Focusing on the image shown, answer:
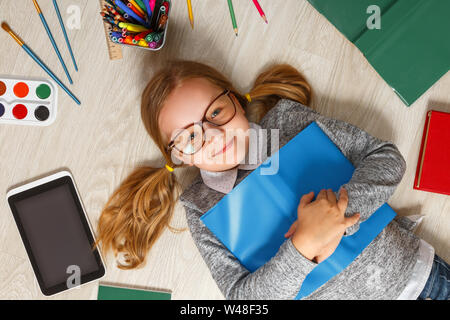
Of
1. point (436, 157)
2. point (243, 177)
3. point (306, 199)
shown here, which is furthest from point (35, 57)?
point (436, 157)

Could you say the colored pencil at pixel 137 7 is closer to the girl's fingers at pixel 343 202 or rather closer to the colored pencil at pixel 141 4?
the colored pencil at pixel 141 4

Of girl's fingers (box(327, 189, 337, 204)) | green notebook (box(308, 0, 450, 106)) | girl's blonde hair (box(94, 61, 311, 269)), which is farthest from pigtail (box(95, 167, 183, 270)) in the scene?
green notebook (box(308, 0, 450, 106))

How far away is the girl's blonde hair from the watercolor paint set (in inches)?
10.2

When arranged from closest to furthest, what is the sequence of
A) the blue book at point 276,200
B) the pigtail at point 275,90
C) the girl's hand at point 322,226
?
1. the girl's hand at point 322,226
2. the blue book at point 276,200
3. the pigtail at point 275,90

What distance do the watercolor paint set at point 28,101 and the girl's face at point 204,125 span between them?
13.9 inches

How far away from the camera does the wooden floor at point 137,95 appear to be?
904 mm

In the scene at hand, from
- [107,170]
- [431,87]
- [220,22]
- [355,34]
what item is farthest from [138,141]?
[431,87]

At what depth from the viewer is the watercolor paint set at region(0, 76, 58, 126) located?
35.3 inches

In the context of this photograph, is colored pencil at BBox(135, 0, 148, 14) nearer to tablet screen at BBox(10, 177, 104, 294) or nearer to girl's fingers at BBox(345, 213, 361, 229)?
tablet screen at BBox(10, 177, 104, 294)

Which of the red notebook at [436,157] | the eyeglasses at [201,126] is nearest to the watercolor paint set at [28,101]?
the eyeglasses at [201,126]

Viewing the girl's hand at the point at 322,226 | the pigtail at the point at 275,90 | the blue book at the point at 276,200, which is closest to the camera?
the girl's hand at the point at 322,226

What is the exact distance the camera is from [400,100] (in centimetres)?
89
